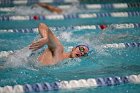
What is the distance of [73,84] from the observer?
378 cm

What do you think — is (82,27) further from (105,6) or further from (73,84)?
(73,84)

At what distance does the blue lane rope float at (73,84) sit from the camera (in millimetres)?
3596

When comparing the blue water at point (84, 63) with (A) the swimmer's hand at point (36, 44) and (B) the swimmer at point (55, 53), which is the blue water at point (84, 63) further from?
(A) the swimmer's hand at point (36, 44)

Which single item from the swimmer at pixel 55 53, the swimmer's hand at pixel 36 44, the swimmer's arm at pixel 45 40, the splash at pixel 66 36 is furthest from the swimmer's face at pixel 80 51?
the splash at pixel 66 36

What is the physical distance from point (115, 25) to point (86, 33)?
67 centimetres

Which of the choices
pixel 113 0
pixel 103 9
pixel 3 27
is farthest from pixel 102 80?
pixel 113 0

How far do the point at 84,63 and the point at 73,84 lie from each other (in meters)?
0.86

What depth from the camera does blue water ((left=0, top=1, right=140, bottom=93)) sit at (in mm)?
3936

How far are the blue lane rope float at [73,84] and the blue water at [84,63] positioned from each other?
0.06m

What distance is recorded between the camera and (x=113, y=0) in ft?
29.8

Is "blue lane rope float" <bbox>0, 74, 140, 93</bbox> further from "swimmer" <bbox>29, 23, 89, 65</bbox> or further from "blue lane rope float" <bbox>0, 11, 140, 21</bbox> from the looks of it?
"blue lane rope float" <bbox>0, 11, 140, 21</bbox>

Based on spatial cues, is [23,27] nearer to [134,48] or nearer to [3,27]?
[3,27]

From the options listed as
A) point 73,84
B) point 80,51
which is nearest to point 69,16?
point 80,51

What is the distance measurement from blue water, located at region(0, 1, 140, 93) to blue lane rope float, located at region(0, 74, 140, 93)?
0.19 feet
